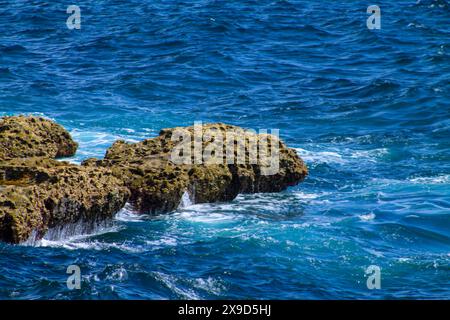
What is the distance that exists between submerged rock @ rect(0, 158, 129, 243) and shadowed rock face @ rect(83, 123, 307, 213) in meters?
0.63

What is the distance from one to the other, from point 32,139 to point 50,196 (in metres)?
4.64

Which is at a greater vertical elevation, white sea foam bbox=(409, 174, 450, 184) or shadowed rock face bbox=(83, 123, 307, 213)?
shadowed rock face bbox=(83, 123, 307, 213)

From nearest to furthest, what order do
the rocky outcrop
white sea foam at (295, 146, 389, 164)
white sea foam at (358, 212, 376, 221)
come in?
the rocky outcrop, white sea foam at (358, 212, 376, 221), white sea foam at (295, 146, 389, 164)

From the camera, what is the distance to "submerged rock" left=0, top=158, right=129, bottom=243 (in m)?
16.2

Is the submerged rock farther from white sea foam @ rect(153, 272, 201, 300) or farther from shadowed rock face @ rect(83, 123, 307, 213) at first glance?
white sea foam @ rect(153, 272, 201, 300)

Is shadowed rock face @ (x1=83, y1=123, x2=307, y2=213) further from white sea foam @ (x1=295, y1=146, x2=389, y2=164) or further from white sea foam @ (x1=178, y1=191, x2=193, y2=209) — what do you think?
white sea foam @ (x1=295, y1=146, x2=389, y2=164)

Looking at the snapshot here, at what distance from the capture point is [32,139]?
839 inches

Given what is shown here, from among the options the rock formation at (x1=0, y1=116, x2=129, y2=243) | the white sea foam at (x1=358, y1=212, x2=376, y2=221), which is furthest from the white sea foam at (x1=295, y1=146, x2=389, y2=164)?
the rock formation at (x1=0, y1=116, x2=129, y2=243)

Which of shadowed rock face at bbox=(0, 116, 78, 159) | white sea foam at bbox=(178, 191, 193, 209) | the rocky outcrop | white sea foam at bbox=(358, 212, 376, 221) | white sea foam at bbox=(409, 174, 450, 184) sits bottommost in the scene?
white sea foam at bbox=(358, 212, 376, 221)

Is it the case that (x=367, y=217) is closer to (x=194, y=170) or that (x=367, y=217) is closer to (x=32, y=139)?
(x=194, y=170)

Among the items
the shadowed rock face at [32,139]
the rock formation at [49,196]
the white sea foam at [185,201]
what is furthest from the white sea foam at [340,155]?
the rock formation at [49,196]

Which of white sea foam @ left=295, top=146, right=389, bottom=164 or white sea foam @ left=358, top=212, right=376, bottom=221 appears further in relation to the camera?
white sea foam @ left=295, top=146, right=389, bottom=164

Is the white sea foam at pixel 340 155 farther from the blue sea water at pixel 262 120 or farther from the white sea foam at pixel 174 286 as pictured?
the white sea foam at pixel 174 286

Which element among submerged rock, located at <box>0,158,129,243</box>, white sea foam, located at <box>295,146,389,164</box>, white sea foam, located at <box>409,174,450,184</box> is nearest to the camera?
submerged rock, located at <box>0,158,129,243</box>
